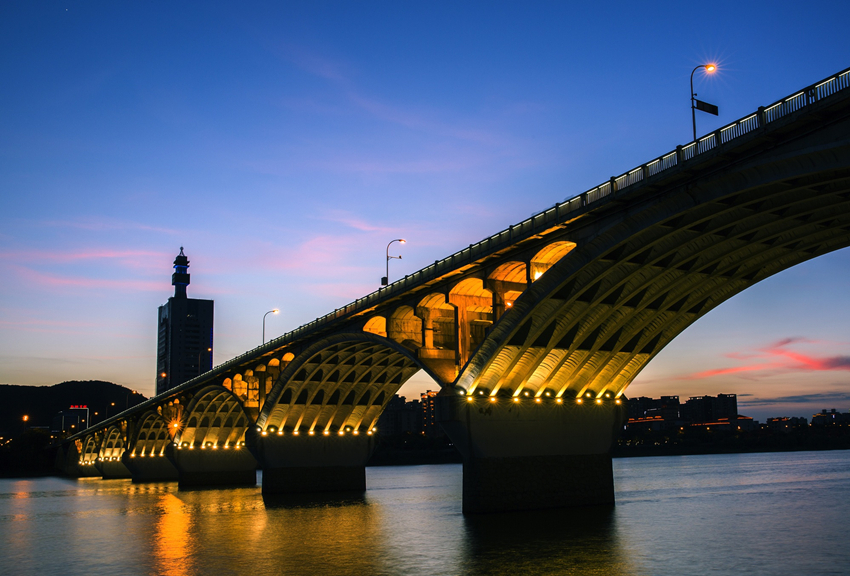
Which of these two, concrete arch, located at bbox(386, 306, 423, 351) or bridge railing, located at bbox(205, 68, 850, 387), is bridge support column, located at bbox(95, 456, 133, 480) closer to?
bridge railing, located at bbox(205, 68, 850, 387)

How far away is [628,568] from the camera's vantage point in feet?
83.5

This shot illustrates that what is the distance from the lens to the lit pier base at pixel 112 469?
14450cm

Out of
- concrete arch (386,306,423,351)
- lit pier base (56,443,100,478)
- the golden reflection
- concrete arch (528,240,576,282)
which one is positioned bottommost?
lit pier base (56,443,100,478)

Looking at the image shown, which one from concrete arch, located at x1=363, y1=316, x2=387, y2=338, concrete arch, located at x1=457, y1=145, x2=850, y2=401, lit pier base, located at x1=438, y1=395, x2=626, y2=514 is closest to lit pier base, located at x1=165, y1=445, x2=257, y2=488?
concrete arch, located at x1=363, y1=316, x2=387, y2=338

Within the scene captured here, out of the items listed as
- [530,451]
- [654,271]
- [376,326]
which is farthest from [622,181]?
[376,326]

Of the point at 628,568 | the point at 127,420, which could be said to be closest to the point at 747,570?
the point at 628,568

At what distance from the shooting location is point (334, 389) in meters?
73.1

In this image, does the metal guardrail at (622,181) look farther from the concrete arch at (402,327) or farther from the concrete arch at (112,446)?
the concrete arch at (112,446)

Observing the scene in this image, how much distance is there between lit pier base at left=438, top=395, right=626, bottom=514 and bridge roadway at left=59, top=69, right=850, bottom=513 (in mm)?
87

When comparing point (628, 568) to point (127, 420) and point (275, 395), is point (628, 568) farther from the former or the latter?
point (127, 420)

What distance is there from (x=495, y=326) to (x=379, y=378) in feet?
115

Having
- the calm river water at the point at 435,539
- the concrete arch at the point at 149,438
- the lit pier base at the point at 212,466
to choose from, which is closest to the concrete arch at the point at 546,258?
the calm river water at the point at 435,539

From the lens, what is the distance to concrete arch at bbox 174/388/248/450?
98125 mm

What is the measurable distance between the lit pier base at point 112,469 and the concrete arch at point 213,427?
52930 millimetres
